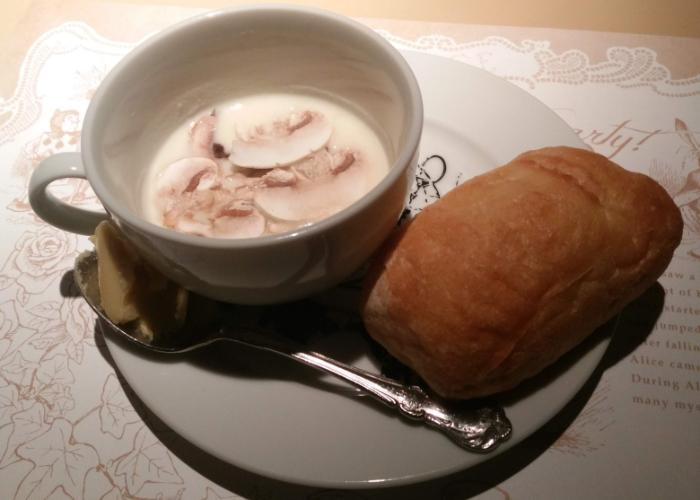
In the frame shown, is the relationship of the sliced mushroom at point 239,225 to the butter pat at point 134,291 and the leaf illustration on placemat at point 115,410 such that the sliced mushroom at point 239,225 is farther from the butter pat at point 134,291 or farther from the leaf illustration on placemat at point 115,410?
the leaf illustration on placemat at point 115,410

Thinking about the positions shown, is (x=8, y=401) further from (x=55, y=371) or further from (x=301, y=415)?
(x=301, y=415)

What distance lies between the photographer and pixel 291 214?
90cm

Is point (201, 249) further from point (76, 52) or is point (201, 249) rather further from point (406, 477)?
point (76, 52)

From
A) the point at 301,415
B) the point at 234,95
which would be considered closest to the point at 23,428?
the point at 301,415

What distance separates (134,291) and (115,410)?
19 centimetres

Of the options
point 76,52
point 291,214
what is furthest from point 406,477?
point 76,52

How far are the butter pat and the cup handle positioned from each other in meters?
0.08

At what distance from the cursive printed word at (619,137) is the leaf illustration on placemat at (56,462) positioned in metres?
1.04

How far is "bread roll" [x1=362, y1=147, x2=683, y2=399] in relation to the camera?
2.37 feet

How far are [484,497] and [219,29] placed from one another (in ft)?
2.71

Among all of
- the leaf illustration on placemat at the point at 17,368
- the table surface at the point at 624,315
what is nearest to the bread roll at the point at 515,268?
the table surface at the point at 624,315

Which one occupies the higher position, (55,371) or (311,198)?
(311,198)

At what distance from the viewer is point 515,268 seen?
0.72 metres

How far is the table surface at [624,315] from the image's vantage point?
0.78m
